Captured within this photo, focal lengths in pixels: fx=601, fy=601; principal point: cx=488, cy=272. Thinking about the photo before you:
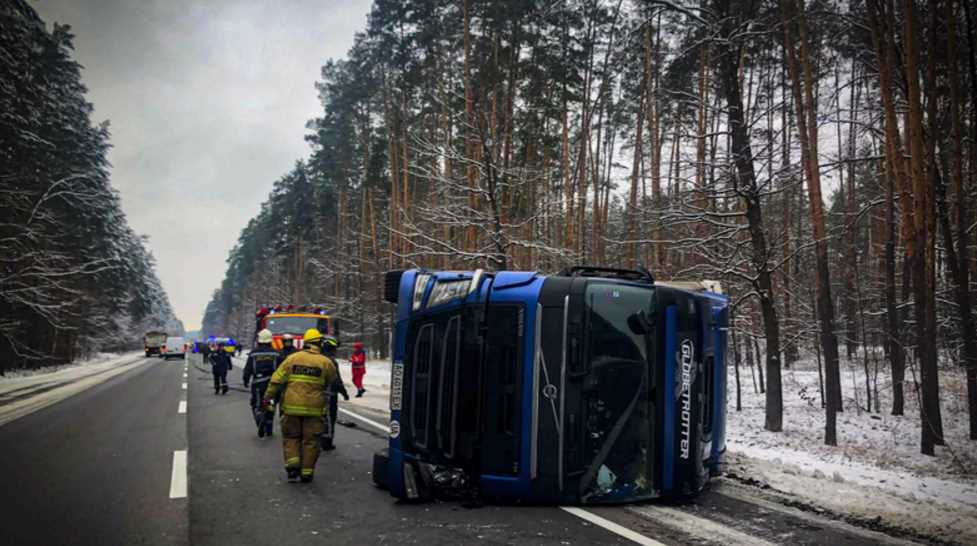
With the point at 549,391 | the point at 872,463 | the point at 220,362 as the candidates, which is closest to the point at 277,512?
the point at 549,391

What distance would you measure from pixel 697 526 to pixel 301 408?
176 inches

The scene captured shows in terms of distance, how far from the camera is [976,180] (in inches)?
644

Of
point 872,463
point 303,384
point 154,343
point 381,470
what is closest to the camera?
point 381,470

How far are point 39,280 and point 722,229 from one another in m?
25.5

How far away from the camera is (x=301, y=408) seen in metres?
7.07

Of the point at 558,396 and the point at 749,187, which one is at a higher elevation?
the point at 749,187

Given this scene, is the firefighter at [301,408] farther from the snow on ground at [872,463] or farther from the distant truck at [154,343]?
the distant truck at [154,343]

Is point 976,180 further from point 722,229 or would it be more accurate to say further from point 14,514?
point 14,514

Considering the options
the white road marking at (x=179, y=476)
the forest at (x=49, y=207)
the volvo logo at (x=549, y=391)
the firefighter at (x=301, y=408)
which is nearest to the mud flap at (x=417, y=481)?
the volvo logo at (x=549, y=391)

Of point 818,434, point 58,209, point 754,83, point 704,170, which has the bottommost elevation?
point 818,434

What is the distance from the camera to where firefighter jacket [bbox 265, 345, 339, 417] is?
7090mm

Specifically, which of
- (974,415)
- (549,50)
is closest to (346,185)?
(549,50)

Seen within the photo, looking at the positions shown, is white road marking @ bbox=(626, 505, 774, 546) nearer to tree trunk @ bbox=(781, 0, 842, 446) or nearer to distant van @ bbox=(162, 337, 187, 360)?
tree trunk @ bbox=(781, 0, 842, 446)

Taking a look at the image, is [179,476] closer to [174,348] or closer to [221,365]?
[221,365]
